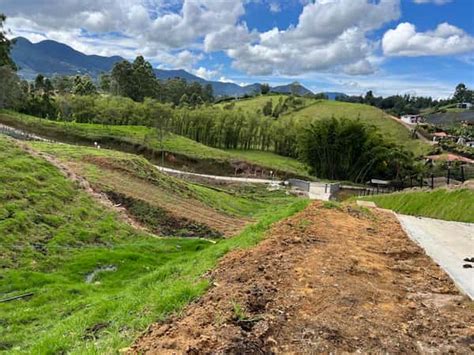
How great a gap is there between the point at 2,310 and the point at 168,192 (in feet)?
51.7

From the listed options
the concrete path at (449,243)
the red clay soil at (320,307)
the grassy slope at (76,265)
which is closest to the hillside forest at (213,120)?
the grassy slope at (76,265)

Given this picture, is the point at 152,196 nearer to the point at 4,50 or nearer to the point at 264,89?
the point at 4,50

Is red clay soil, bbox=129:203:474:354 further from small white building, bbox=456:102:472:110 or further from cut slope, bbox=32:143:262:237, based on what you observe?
small white building, bbox=456:102:472:110

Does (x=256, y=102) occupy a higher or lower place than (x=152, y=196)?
higher

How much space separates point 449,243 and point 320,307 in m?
6.37

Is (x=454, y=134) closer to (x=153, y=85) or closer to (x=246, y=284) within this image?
(x=153, y=85)

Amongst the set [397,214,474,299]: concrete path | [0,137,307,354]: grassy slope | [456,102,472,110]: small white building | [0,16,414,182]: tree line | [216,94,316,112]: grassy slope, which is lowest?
[0,137,307,354]: grassy slope

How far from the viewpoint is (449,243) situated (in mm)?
10734

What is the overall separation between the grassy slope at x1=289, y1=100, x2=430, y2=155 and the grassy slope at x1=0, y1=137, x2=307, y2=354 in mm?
67032

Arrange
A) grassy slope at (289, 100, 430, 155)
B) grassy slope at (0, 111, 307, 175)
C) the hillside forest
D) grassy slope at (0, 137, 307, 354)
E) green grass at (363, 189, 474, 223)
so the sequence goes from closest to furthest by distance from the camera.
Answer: grassy slope at (0, 137, 307, 354), green grass at (363, 189, 474, 223), the hillside forest, grassy slope at (0, 111, 307, 175), grassy slope at (289, 100, 430, 155)

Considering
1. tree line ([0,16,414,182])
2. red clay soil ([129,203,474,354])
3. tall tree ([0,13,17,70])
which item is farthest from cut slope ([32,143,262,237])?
tall tree ([0,13,17,70])

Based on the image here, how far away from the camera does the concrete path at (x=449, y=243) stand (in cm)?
778

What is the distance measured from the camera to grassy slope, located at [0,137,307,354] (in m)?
6.24

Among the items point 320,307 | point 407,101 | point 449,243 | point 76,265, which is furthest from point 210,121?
point 407,101
